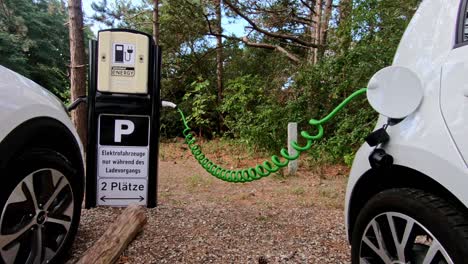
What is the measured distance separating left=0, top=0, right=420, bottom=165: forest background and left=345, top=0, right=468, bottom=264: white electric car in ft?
16.3

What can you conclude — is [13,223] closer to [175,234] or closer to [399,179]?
[175,234]

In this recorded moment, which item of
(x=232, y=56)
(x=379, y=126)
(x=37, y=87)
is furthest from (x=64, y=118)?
(x=232, y=56)

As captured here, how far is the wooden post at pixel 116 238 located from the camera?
2734 mm

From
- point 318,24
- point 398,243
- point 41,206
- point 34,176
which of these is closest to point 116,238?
point 41,206

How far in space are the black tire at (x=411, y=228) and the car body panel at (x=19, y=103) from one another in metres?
2.00

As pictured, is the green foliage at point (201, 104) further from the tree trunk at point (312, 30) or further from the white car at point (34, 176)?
the white car at point (34, 176)

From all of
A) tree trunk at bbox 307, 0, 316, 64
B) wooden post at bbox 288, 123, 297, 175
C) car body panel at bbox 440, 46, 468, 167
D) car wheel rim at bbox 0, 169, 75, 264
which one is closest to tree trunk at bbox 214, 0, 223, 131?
tree trunk at bbox 307, 0, 316, 64

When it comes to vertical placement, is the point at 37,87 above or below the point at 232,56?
below

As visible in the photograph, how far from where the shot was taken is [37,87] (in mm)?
2795

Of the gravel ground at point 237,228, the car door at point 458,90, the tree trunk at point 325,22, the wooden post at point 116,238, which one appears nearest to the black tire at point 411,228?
the car door at point 458,90

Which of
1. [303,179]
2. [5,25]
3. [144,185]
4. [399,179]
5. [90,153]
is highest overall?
[5,25]

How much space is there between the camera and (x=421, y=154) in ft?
5.66

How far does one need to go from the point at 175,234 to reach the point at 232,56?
Answer: 1209cm

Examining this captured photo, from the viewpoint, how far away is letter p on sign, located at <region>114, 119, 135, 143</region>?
12.6 feet
